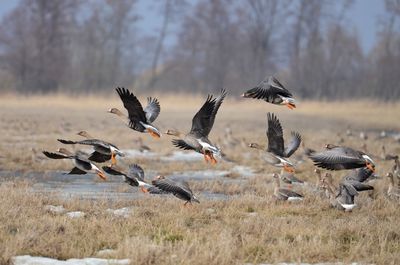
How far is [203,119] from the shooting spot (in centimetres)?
1119

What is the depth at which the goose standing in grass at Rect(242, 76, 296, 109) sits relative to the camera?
1175 centimetres

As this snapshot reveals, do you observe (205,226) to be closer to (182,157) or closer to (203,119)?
(203,119)

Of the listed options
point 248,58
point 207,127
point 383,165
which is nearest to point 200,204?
point 207,127

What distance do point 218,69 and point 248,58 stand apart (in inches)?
109

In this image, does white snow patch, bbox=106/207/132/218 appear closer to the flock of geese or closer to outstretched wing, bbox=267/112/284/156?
the flock of geese

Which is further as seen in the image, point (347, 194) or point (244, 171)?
point (244, 171)

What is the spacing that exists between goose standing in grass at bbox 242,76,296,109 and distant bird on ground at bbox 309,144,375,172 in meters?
1.03

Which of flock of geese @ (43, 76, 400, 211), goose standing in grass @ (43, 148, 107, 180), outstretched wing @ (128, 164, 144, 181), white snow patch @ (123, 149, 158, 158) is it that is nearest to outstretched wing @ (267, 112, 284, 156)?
flock of geese @ (43, 76, 400, 211)

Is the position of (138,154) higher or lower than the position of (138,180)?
lower

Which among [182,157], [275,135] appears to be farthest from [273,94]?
[182,157]

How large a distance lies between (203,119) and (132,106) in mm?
1179

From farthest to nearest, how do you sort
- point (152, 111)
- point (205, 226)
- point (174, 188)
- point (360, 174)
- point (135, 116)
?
point (152, 111), point (360, 174), point (135, 116), point (174, 188), point (205, 226)

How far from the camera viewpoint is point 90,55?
65.1 m

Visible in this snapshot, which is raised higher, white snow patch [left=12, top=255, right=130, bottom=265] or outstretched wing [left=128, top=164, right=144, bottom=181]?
outstretched wing [left=128, top=164, right=144, bottom=181]
